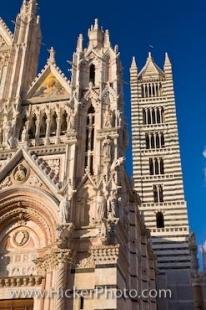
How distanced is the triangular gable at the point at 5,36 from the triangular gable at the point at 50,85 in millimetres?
3854

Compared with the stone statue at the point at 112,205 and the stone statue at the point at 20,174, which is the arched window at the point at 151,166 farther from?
the stone statue at the point at 112,205

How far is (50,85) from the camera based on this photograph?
25469 millimetres

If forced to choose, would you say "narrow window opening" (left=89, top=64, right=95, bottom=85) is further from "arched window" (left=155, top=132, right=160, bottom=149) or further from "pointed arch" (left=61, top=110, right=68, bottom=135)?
"arched window" (left=155, top=132, right=160, bottom=149)

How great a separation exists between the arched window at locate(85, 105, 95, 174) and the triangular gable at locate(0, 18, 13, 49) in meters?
8.32

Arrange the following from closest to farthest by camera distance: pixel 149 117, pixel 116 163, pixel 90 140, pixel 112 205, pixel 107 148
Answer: pixel 112 205 < pixel 116 163 < pixel 107 148 < pixel 90 140 < pixel 149 117

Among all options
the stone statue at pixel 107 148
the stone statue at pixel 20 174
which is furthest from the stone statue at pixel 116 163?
the stone statue at pixel 20 174

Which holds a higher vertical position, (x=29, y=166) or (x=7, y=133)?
(x=7, y=133)

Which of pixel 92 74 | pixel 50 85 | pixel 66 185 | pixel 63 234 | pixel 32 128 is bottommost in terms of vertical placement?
pixel 63 234

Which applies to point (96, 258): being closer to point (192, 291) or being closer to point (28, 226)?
point (28, 226)

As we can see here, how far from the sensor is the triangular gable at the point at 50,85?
24578 millimetres

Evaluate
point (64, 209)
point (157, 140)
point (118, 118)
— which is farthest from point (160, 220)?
point (64, 209)

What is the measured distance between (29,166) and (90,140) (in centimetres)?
321

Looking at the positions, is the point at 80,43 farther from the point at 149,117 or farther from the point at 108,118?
the point at 149,117

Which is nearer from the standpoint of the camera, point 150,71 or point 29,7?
point 29,7
